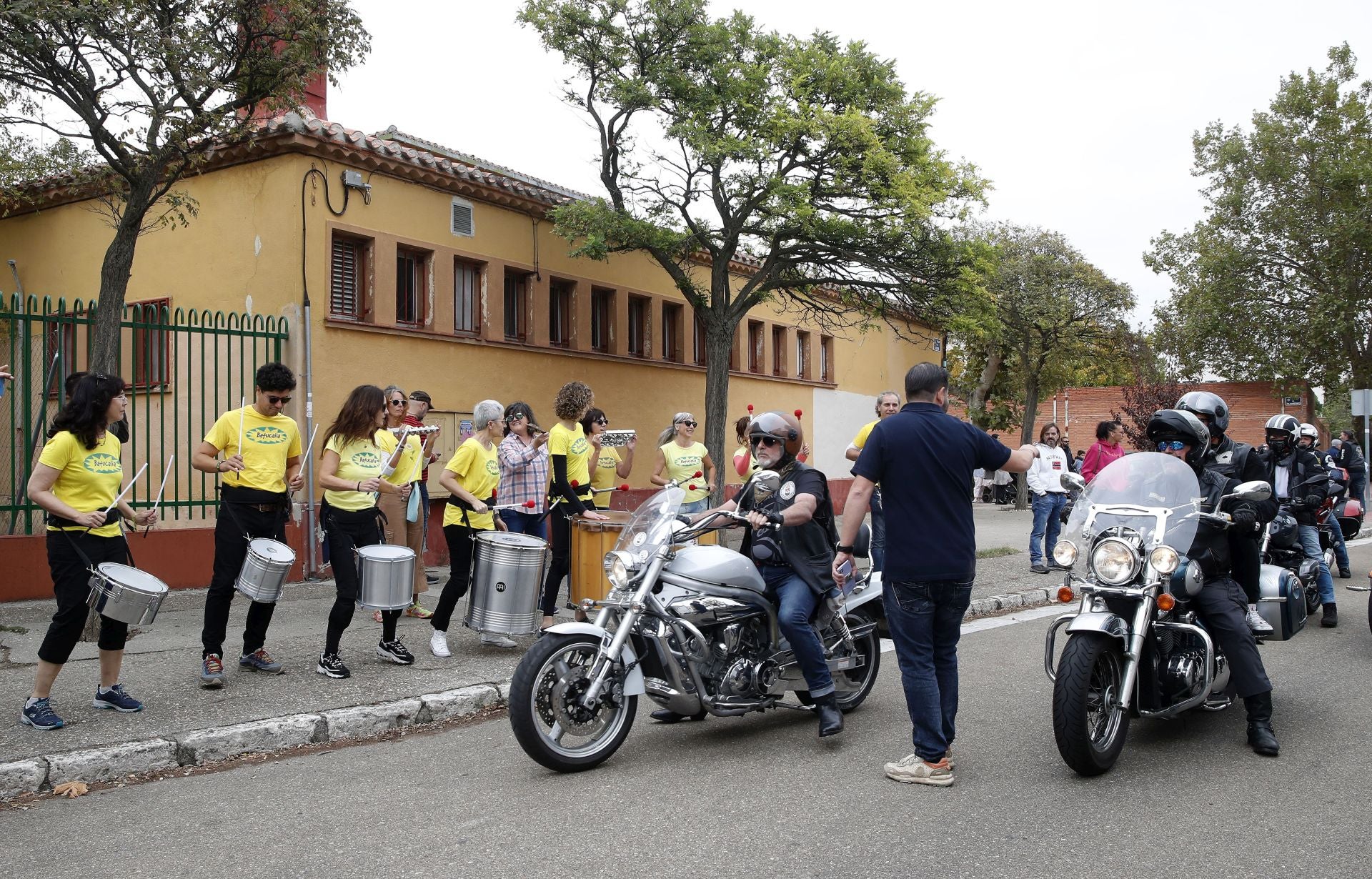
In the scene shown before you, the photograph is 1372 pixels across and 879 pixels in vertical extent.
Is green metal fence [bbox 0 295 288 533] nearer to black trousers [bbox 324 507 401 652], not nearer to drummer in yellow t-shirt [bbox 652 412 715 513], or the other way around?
black trousers [bbox 324 507 401 652]

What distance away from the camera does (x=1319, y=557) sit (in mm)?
9250

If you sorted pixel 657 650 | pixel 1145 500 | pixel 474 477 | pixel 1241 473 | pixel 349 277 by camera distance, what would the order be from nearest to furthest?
pixel 657 650
pixel 1145 500
pixel 1241 473
pixel 474 477
pixel 349 277

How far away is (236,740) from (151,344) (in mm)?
6565

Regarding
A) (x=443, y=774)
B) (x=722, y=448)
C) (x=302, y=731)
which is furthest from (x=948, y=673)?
(x=722, y=448)

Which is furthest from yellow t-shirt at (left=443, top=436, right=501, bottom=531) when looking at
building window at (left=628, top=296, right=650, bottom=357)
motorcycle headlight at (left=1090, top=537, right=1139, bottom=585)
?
building window at (left=628, top=296, right=650, bottom=357)

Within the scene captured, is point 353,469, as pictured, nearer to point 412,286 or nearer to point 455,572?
point 455,572

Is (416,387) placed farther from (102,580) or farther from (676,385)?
(102,580)

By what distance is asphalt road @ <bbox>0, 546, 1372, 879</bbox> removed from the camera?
403cm

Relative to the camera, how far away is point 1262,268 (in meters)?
36.1

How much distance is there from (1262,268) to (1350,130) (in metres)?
4.81

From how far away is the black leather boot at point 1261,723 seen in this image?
537 cm

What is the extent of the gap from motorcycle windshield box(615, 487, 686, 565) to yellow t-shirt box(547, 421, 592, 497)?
3.22m

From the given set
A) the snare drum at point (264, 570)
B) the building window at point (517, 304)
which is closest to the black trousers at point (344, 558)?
the snare drum at point (264, 570)

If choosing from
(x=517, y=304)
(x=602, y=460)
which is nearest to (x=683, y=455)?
(x=602, y=460)
